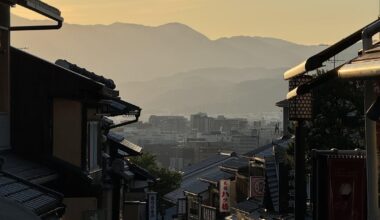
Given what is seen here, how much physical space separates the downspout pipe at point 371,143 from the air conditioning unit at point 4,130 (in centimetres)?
785

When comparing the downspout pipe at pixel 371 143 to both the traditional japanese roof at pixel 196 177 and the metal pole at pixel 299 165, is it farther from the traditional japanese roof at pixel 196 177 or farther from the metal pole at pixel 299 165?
the traditional japanese roof at pixel 196 177

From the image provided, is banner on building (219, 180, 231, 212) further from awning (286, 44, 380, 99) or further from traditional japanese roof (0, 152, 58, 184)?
awning (286, 44, 380, 99)

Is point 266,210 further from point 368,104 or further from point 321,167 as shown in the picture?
point 368,104

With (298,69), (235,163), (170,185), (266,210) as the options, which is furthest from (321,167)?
(170,185)

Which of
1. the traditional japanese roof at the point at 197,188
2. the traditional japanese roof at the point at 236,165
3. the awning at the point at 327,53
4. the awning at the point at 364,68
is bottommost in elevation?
the traditional japanese roof at the point at 197,188

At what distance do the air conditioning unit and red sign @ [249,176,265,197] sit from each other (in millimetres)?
25431

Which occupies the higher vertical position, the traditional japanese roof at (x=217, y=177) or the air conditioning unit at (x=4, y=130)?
the air conditioning unit at (x=4, y=130)

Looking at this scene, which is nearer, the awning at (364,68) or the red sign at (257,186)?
the awning at (364,68)

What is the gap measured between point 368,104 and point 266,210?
26714 millimetres

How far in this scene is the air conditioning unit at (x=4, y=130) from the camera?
12.5 meters

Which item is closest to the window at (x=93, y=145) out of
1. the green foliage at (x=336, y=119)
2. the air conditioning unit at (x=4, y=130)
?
the air conditioning unit at (x=4, y=130)

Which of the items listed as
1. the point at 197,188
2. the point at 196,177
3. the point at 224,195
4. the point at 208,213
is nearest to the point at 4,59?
the point at 224,195

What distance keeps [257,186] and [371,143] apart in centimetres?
3265

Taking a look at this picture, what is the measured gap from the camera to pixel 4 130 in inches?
Result: 509
